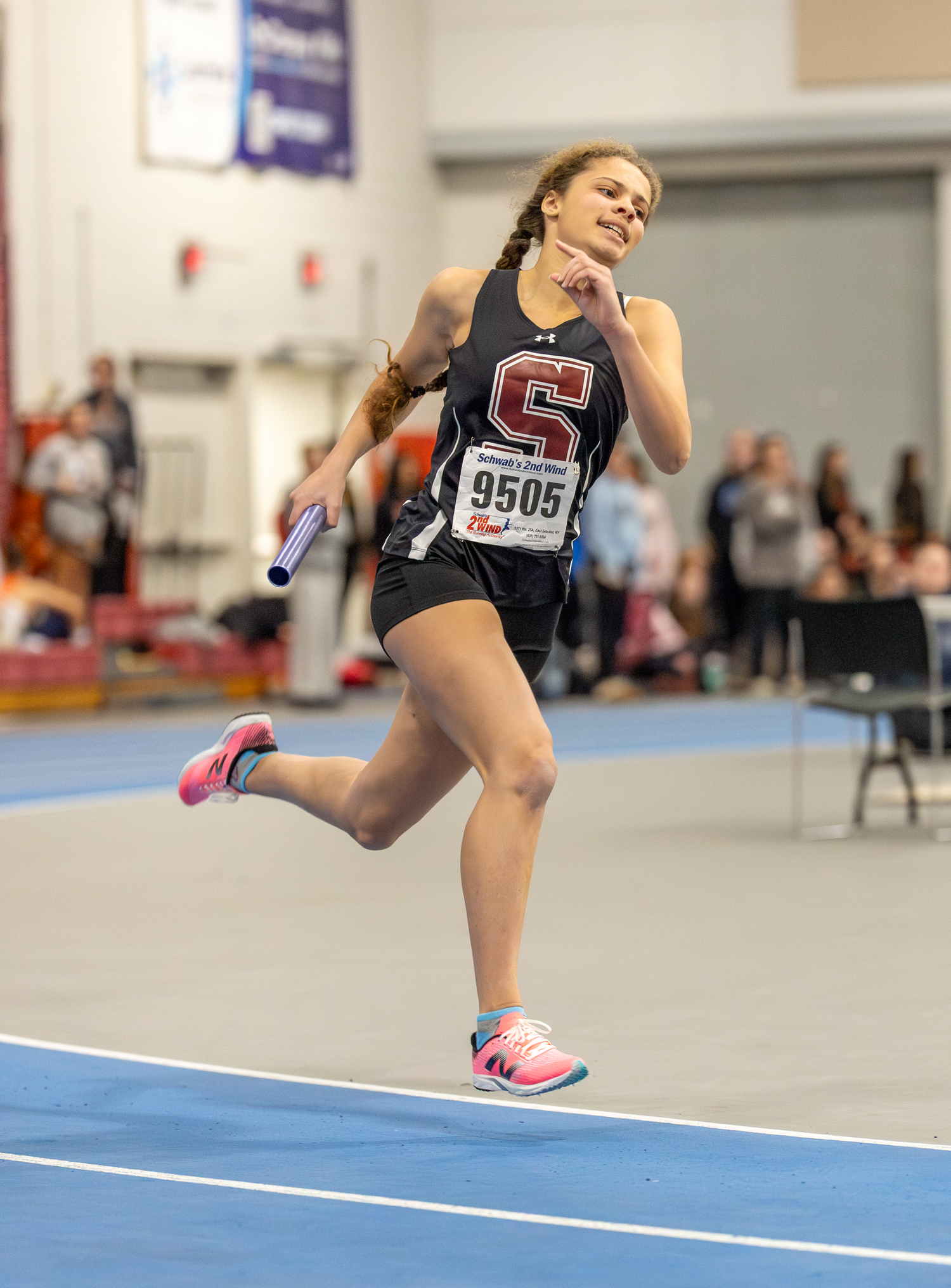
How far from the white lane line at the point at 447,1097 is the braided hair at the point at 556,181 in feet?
5.45

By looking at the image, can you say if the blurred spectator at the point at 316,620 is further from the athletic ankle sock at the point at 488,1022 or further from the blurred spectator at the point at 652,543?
the athletic ankle sock at the point at 488,1022

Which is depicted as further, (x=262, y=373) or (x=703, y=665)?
(x=262, y=373)

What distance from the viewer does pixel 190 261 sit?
1852 centimetres

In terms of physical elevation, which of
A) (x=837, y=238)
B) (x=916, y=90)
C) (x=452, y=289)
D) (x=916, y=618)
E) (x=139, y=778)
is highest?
(x=916, y=90)

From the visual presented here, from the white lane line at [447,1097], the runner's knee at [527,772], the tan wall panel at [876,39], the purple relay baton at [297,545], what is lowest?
the white lane line at [447,1097]

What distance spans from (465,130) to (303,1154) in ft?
62.4

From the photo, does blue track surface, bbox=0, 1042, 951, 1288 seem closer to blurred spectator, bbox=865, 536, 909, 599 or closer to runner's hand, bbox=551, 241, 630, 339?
runner's hand, bbox=551, 241, 630, 339

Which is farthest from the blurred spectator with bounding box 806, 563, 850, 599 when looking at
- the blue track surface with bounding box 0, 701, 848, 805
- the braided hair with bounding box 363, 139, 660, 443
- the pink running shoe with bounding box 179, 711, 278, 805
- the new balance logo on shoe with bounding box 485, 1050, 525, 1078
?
the new balance logo on shoe with bounding box 485, 1050, 525, 1078

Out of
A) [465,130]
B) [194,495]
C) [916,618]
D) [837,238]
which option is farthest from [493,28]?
[916,618]

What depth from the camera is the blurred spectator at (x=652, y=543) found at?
52.8 feet

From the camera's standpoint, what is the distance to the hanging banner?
59.1 ft

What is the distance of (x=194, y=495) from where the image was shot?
1877cm

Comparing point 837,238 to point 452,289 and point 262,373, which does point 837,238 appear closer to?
point 262,373

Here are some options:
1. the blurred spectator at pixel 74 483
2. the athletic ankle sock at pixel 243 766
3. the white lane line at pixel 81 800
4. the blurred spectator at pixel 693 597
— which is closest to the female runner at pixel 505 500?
the athletic ankle sock at pixel 243 766
